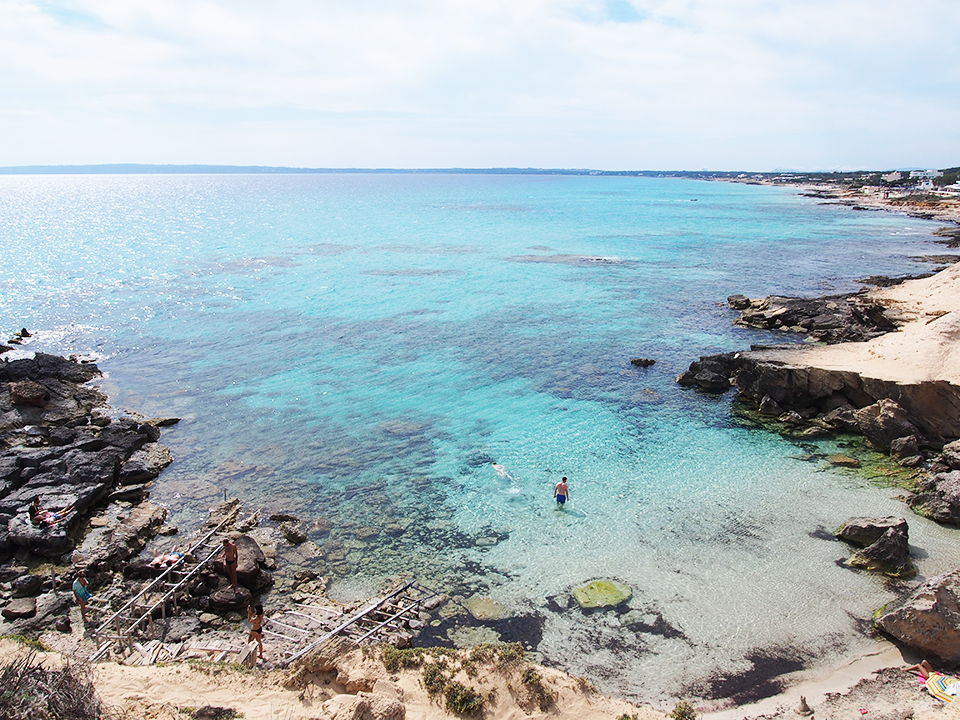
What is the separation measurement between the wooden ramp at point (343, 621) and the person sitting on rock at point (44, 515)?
10.7 meters

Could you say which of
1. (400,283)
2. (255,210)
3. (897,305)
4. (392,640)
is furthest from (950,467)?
(255,210)

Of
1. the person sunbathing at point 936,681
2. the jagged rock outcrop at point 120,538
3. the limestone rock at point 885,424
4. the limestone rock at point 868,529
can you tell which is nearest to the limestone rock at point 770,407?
the limestone rock at point 885,424

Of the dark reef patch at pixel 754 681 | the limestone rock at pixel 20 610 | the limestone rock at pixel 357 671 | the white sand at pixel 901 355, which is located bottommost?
the dark reef patch at pixel 754 681

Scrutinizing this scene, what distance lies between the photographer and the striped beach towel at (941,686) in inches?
579

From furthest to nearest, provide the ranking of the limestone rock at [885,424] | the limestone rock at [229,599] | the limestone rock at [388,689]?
the limestone rock at [885,424] < the limestone rock at [229,599] < the limestone rock at [388,689]

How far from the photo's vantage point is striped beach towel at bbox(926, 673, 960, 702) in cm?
1470

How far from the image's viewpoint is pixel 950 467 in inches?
990

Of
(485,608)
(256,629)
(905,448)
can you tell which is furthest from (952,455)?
(256,629)

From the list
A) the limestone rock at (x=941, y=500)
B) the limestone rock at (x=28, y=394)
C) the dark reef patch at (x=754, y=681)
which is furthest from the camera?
the limestone rock at (x=28, y=394)

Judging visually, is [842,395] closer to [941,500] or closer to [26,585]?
[941,500]

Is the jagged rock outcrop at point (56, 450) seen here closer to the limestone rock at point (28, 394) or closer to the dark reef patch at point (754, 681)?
the limestone rock at point (28, 394)

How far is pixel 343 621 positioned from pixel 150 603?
21.1 ft

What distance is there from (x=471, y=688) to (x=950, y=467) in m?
23.1

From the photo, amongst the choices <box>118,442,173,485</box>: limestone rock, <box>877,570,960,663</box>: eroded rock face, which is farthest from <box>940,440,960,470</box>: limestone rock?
<box>118,442,173,485</box>: limestone rock
